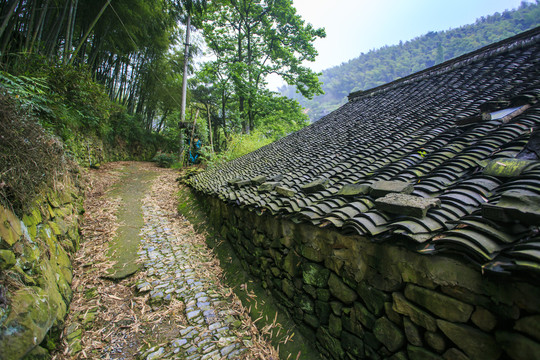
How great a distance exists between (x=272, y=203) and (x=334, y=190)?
0.85 m

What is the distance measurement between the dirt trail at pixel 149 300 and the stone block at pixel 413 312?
156cm

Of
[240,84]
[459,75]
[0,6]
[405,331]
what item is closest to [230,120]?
[240,84]

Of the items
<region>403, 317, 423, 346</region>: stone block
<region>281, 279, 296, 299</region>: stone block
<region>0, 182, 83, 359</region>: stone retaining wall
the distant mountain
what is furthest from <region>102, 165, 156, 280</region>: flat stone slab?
the distant mountain

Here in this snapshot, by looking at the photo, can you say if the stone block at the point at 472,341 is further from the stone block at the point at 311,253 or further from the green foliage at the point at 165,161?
the green foliage at the point at 165,161

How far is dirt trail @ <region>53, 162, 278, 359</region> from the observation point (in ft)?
8.63

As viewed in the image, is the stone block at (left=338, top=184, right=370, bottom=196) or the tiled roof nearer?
the tiled roof

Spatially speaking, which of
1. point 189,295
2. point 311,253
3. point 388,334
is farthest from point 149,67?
point 388,334

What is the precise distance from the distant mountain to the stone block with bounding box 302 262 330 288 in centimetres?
4572

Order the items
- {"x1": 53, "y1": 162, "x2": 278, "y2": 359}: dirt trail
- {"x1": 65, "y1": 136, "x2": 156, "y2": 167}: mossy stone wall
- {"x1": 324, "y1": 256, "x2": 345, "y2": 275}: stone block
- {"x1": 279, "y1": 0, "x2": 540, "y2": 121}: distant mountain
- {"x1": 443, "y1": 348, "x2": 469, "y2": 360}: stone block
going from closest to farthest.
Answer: {"x1": 443, "y1": 348, "x2": 469, "y2": 360}: stone block, {"x1": 324, "y1": 256, "x2": 345, "y2": 275}: stone block, {"x1": 53, "y1": 162, "x2": 278, "y2": 359}: dirt trail, {"x1": 65, "y1": 136, "x2": 156, "y2": 167}: mossy stone wall, {"x1": 279, "y1": 0, "x2": 540, "y2": 121}: distant mountain

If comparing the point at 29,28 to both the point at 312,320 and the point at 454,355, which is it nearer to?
the point at 312,320

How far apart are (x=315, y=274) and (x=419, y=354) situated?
3.64ft

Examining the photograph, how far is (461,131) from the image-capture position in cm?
284

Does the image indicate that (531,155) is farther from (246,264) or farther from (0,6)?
(0,6)

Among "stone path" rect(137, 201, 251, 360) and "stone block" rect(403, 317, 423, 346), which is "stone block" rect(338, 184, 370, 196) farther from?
"stone path" rect(137, 201, 251, 360)
